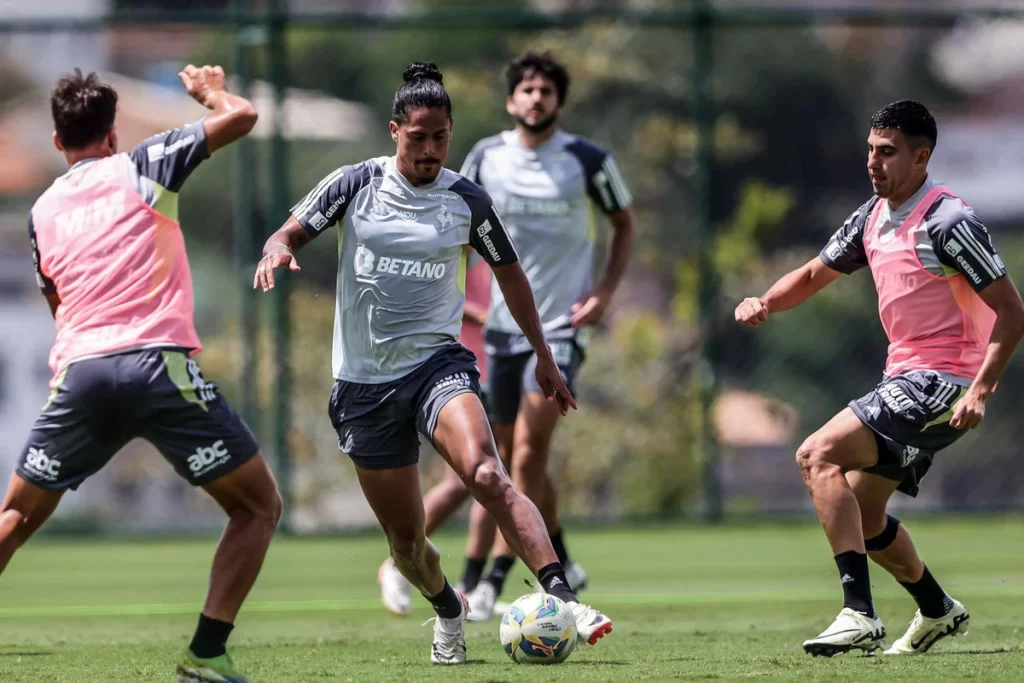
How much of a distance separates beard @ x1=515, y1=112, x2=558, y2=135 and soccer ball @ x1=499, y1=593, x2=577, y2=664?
3.54 m

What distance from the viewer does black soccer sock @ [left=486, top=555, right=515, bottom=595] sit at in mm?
8445

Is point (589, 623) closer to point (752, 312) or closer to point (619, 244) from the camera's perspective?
point (752, 312)

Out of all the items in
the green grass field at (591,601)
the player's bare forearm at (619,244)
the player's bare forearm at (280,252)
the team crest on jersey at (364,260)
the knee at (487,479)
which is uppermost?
the player's bare forearm at (280,252)

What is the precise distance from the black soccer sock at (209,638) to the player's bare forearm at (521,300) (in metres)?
1.63

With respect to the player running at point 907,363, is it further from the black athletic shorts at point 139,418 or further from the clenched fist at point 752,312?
the black athletic shorts at point 139,418

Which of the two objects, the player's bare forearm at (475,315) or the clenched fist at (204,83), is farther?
the player's bare forearm at (475,315)

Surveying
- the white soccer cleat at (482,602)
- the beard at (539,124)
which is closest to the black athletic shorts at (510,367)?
the white soccer cleat at (482,602)

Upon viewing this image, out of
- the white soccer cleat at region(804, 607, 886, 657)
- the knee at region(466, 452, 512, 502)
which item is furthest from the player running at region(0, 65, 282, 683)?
the white soccer cleat at region(804, 607, 886, 657)

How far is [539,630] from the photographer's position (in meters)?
5.89

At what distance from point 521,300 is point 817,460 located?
132 centimetres

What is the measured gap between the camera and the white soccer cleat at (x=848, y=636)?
623 cm

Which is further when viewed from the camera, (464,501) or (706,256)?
(706,256)

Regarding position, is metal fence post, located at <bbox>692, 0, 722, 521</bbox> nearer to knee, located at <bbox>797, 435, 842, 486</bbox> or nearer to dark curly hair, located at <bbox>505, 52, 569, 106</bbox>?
dark curly hair, located at <bbox>505, 52, 569, 106</bbox>

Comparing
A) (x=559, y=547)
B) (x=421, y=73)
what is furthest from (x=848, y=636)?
(x=421, y=73)
